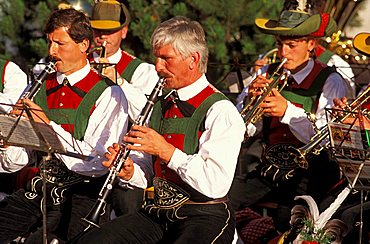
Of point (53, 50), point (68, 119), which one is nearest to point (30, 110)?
point (68, 119)

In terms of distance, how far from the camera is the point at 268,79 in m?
6.46

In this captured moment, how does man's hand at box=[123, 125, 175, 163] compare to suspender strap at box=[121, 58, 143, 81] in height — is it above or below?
above

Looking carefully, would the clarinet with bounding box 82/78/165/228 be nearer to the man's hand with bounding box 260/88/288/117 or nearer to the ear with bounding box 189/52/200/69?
the ear with bounding box 189/52/200/69

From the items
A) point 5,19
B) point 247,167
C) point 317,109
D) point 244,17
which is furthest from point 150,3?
point 317,109

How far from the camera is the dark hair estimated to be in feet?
18.9

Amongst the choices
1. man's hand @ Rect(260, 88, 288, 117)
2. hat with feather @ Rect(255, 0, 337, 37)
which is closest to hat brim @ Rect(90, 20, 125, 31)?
hat with feather @ Rect(255, 0, 337, 37)

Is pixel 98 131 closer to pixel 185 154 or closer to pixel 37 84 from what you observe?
pixel 37 84

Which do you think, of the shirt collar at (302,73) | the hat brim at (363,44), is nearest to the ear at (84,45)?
the shirt collar at (302,73)

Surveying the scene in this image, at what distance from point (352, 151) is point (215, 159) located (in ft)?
2.95

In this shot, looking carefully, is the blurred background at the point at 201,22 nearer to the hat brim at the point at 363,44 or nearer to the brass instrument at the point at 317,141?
the hat brim at the point at 363,44

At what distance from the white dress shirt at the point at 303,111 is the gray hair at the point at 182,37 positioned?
4.56 feet

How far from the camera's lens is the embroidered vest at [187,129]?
16.7 feet

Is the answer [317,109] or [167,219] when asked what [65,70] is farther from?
[317,109]

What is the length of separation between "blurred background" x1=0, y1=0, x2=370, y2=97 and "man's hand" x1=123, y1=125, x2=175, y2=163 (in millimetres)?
5023
